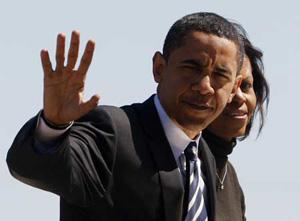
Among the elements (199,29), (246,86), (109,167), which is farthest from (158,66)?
(246,86)

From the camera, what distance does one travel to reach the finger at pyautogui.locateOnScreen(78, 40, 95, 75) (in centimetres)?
588

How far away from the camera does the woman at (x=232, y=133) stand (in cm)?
932

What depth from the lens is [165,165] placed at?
7.05 m

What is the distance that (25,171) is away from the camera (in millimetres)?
5926

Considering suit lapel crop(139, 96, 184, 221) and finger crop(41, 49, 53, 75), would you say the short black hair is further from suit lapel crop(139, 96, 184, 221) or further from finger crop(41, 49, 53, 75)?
finger crop(41, 49, 53, 75)

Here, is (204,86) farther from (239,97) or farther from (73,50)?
(239,97)

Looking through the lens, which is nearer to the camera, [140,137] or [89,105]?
[89,105]

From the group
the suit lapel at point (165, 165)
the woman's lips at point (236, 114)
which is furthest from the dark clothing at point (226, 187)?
the suit lapel at point (165, 165)

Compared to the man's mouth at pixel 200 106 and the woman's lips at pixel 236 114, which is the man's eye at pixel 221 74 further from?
the woman's lips at pixel 236 114

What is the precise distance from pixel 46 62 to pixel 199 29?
1.78 meters

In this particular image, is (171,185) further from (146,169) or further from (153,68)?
(153,68)

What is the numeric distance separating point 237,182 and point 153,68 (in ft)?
9.11

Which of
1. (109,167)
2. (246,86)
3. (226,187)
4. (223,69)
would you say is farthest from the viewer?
(246,86)


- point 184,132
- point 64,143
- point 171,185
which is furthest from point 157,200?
point 64,143
